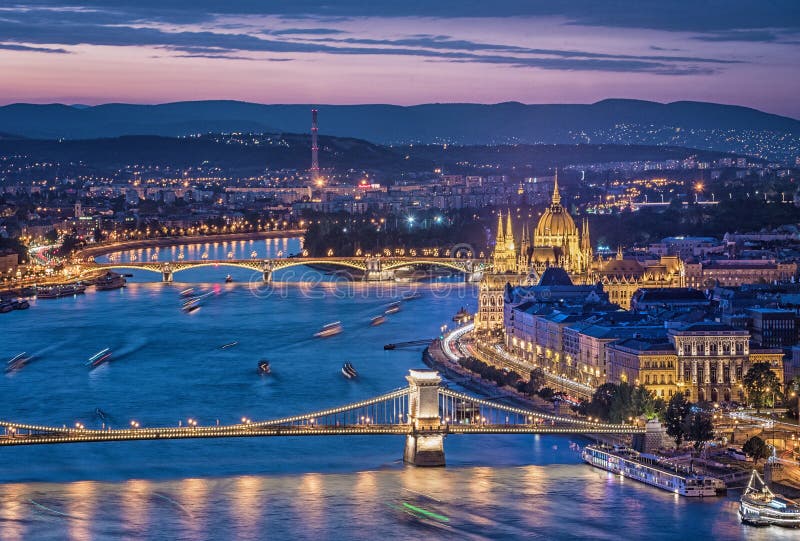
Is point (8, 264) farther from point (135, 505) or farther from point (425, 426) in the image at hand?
point (135, 505)

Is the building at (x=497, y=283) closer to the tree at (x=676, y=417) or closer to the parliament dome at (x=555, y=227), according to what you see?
the parliament dome at (x=555, y=227)

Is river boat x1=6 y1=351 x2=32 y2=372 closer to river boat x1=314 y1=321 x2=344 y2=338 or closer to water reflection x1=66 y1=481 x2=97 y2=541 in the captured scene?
river boat x1=314 y1=321 x2=344 y2=338

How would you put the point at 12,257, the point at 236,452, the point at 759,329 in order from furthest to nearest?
the point at 12,257, the point at 759,329, the point at 236,452

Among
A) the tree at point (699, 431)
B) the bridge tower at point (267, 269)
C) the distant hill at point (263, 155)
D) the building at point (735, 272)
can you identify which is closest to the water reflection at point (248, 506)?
the tree at point (699, 431)

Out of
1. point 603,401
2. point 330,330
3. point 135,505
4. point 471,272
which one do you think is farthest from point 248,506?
point 471,272

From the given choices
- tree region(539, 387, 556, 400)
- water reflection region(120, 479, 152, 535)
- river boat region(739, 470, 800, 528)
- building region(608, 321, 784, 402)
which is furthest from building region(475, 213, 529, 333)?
river boat region(739, 470, 800, 528)

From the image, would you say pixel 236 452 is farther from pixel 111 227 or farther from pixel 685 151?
pixel 685 151

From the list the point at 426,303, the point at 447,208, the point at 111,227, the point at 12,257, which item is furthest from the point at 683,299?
the point at 447,208
